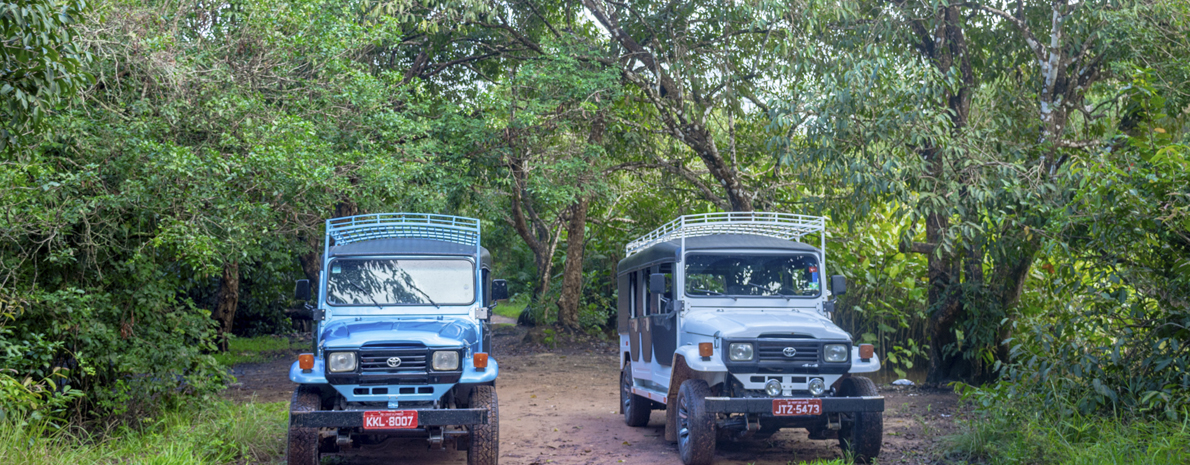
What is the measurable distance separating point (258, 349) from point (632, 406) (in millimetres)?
12967

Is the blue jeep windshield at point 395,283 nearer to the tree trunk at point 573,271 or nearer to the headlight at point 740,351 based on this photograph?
the headlight at point 740,351

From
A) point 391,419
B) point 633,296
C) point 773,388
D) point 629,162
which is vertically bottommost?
point 391,419

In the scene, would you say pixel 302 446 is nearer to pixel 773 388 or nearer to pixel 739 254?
pixel 773 388

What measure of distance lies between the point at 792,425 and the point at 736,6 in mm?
8807

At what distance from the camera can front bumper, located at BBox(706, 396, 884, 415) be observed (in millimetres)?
7320

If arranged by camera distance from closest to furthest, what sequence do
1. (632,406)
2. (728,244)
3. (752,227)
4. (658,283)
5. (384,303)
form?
1. (384,303)
2. (658,283)
3. (728,244)
4. (752,227)
5. (632,406)

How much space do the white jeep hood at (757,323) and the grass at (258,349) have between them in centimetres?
1180

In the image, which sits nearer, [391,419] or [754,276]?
[391,419]

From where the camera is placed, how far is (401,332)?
24.3 ft

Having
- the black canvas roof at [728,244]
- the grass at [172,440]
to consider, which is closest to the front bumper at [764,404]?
the black canvas roof at [728,244]

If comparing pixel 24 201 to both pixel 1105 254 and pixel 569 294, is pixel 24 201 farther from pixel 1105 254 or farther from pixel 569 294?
pixel 569 294

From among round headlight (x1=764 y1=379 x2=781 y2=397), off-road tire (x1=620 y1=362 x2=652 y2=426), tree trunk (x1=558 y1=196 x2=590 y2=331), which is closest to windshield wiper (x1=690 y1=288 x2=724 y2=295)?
round headlight (x1=764 y1=379 x2=781 y2=397)

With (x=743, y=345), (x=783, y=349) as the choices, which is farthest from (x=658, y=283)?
(x=783, y=349)

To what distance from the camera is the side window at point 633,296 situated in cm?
1061
